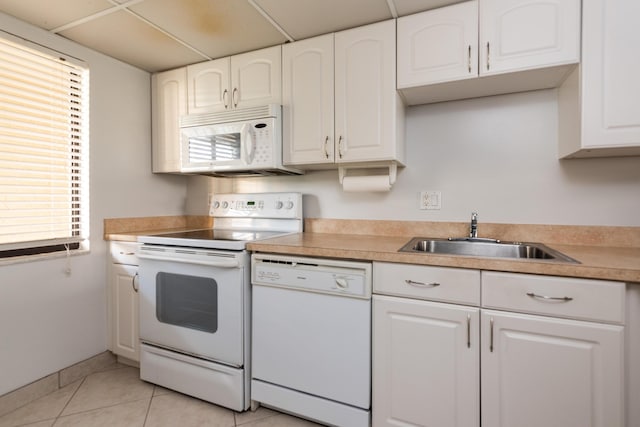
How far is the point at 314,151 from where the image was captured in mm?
1905

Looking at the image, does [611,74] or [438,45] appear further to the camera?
[438,45]

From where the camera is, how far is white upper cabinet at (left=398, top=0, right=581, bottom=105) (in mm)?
1388

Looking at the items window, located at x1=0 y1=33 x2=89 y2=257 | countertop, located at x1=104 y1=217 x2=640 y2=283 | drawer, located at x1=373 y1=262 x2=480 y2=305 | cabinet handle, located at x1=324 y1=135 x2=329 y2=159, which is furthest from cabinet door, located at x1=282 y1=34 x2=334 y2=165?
window, located at x1=0 y1=33 x2=89 y2=257

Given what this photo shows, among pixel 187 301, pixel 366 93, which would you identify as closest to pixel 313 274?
pixel 187 301

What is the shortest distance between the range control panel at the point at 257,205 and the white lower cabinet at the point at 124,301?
2.03 feet

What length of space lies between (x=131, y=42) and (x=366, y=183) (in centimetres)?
167

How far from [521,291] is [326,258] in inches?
31.0

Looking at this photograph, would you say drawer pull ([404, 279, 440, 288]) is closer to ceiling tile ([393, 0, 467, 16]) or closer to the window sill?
ceiling tile ([393, 0, 467, 16])

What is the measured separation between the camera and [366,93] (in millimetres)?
1748

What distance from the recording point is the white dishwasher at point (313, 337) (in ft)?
4.74

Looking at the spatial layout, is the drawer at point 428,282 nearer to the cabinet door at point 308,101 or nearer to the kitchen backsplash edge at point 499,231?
the kitchen backsplash edge at point 499,231

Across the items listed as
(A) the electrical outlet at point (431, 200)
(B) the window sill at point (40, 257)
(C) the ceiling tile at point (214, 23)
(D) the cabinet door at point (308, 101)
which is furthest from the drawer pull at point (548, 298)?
(B) the window sill at point (40, 257)

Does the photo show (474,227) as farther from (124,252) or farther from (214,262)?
(124,252)

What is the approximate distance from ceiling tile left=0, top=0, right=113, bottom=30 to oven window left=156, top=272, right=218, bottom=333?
1433 millimetres
